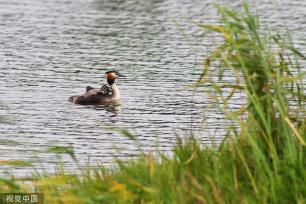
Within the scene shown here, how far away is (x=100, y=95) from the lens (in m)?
25.1

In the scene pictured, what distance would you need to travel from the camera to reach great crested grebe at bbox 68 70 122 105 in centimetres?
2375

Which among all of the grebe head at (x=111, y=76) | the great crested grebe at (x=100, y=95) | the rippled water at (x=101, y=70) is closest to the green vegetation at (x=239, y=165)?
the rippled water at (x=101, y=70)

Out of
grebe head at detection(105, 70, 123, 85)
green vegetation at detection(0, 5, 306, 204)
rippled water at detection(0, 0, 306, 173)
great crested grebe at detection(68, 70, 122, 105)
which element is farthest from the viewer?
grebe head at detection(105, 70, 123, 85)

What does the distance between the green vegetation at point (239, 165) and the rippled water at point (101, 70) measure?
1.79 feet

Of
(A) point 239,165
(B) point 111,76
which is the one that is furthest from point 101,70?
(A) point 239,165

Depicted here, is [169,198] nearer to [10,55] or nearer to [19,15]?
[10,55]

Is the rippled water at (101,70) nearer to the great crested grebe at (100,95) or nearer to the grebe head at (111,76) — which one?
the great crested grebe at (100,95)

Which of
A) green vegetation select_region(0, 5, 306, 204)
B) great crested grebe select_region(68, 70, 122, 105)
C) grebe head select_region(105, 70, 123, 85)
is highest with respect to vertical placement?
green vegetation select_region(0, 5, 306, 204)

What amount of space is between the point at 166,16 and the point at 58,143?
79.7ft

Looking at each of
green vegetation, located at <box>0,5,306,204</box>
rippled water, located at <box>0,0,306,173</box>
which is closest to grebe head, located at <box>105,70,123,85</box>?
rippled water, located at <box>0,0,306,173</box>

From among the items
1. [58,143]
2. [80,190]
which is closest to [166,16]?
[58,143]

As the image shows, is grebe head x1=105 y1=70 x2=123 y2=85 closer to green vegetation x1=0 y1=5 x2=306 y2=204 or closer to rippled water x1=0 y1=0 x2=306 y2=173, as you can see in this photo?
rippled water x1=0 y1=0 x2=306 y2=173

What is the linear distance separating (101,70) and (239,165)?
819 inches

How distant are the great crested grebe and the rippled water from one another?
26 cm
